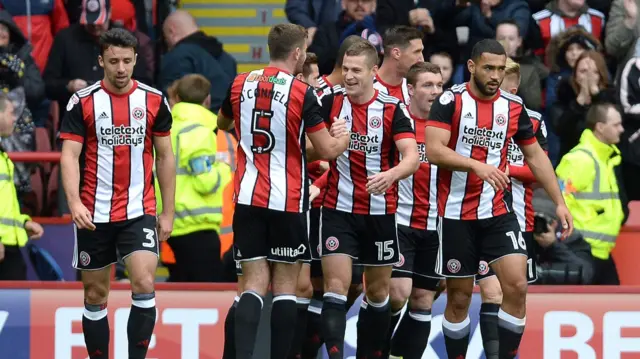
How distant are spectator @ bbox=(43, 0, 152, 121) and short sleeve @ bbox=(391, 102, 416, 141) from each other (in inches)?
172

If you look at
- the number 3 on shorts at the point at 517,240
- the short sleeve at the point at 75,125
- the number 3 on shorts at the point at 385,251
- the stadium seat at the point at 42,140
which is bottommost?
the number 3 on shorts at the point at 385,251

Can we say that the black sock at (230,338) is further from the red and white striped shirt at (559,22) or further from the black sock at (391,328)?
the red and white striped shirt at (559,22)

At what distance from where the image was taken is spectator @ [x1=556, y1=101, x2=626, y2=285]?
1191 centimetres

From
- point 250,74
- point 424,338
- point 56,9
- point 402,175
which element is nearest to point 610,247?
point 424,338

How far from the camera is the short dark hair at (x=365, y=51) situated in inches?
375

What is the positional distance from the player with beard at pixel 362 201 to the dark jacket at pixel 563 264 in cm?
226

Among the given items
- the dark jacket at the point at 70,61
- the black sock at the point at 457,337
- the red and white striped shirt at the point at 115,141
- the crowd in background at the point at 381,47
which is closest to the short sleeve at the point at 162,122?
the red and white striped shirt at the point at 115,141

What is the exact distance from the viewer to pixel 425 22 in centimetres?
1366

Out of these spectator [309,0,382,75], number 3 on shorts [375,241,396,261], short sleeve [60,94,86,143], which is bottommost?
number 3 on shorts [375,241,396,261]

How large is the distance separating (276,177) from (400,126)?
0.99m

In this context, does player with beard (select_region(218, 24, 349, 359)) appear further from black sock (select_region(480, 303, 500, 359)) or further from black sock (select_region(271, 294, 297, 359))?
black sock (select_region(480, 303, 500, 359))

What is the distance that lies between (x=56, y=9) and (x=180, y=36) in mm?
1184

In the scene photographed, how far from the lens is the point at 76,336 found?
10.9 metres

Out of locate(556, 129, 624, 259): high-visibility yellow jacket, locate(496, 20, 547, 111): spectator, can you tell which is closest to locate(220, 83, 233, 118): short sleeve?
locate(556, 129, 624, 259): high-visibility yellow jacket
